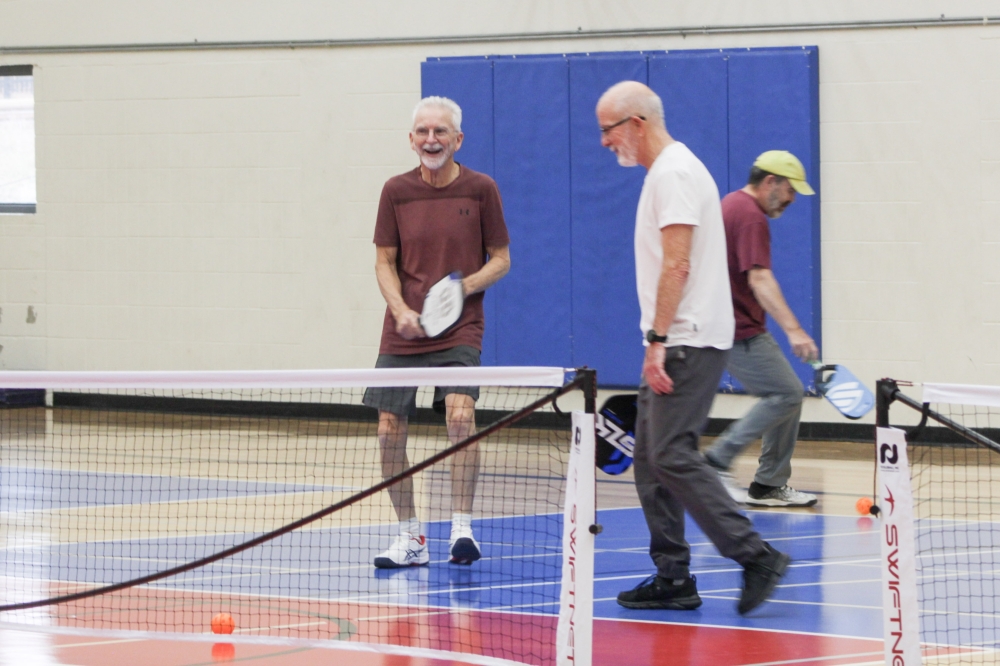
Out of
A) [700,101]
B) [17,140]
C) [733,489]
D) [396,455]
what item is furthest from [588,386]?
[17,140]

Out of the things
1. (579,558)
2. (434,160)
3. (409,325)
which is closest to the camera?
(579,558)

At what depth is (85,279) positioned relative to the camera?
11.5 metres

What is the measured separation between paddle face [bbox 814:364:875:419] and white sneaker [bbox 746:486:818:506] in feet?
3.06

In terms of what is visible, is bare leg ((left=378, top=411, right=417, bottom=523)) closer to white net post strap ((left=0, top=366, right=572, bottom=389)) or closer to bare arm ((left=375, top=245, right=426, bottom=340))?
bare arm ((left=375, top=245, right=426, bottom=340))

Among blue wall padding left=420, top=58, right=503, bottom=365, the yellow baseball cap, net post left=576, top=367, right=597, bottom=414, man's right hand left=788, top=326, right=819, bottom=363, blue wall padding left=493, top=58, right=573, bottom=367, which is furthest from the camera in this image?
blue wall padding left=420, top=58, right=503, bottom=365

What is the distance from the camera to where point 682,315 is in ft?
14.2

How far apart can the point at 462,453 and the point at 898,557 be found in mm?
2227

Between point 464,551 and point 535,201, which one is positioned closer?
point 464,551

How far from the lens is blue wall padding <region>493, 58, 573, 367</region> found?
9.94 m

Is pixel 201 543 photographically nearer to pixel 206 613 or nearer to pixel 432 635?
pixel 206 613

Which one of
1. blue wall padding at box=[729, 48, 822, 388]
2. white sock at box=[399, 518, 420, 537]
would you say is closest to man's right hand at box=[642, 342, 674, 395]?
white sock at box=[399, 518, 420, 537]

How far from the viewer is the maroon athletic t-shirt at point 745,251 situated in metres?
5.91

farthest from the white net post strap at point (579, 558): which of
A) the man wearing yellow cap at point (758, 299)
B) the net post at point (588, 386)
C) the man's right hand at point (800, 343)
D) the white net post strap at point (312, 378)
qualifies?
the man wearing yellow cap at point (758, 299)

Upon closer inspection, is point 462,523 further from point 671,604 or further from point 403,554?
point 671,604
